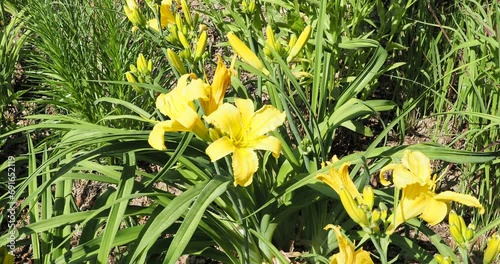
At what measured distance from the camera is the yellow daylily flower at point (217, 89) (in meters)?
1.37

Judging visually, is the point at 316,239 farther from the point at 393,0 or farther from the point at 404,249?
the point at 393,0

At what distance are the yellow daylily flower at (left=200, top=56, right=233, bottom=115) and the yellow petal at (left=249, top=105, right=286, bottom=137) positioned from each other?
101 millimetres

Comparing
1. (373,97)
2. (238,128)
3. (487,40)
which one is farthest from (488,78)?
(238,128)

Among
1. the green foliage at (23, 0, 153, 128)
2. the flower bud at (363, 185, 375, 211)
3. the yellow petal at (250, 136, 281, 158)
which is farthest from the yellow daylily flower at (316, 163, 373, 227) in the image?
the green foliage at (23, 0, 153, 128)

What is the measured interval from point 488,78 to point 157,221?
4.49ft

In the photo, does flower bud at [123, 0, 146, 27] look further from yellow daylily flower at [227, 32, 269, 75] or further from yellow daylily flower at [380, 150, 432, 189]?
yellow daylily flower at [380, 150, 432, 189]

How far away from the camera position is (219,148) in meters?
1.30

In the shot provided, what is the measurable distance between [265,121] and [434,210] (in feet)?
1.46

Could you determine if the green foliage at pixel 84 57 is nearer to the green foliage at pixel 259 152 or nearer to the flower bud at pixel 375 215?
the green foliage at pixel 259 152

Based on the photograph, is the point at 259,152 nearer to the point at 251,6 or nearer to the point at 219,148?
the point at 251,6

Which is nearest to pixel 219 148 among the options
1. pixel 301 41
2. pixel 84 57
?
pixel 301 41

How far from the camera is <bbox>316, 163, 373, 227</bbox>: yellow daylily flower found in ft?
3.99

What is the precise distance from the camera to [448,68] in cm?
232

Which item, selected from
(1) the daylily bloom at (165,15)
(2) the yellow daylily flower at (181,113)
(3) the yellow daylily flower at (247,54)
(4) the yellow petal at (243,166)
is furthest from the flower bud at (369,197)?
(1) the daylily bloom at (165,15)
